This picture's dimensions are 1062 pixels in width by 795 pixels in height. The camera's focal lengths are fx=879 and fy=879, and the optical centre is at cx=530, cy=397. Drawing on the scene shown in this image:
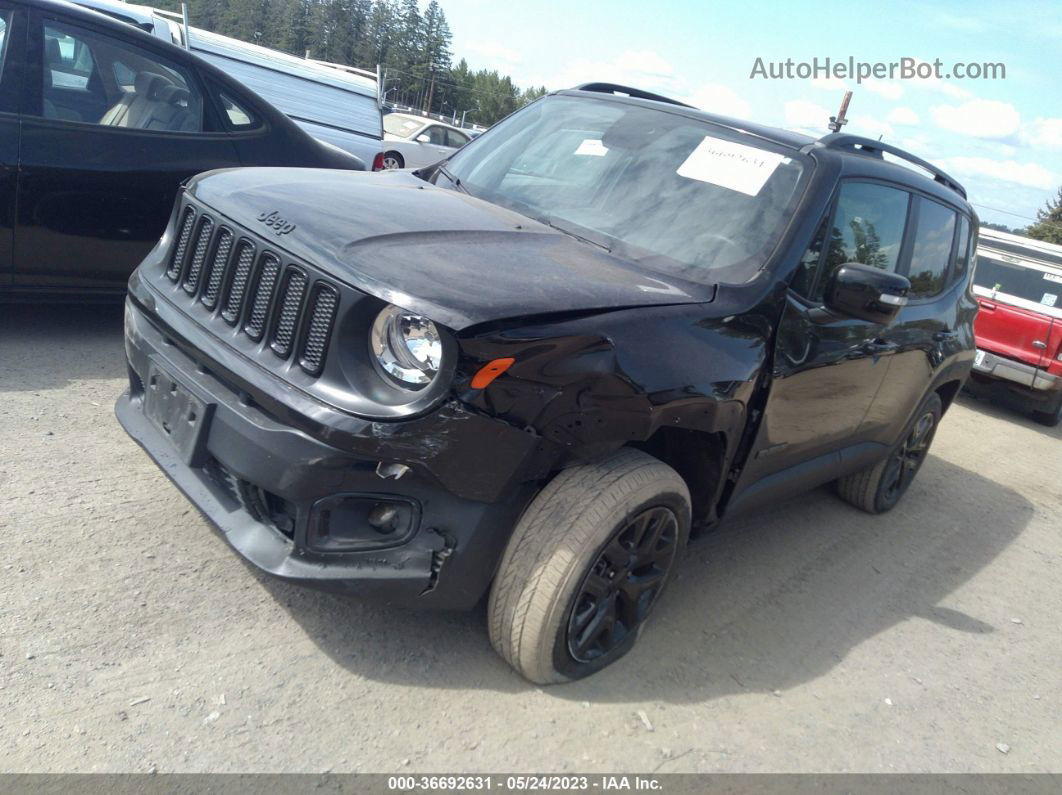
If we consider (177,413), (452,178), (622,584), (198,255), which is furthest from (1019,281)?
(177,413)

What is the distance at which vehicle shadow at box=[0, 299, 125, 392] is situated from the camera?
4.53 m

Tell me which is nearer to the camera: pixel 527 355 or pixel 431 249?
pixel 527 355

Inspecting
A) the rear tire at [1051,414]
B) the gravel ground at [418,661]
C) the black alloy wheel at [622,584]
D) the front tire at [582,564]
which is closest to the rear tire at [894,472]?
the gravel ground at [418,661]

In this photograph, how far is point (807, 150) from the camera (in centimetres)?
363

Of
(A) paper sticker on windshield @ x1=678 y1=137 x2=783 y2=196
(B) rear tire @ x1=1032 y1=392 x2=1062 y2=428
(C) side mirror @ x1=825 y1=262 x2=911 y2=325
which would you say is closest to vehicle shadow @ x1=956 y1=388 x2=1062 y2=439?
(B) rear tire @ x1=1032 y1=392 x2=1062 y2=428

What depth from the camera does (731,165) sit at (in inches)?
141

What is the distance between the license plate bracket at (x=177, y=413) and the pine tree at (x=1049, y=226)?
45100mm

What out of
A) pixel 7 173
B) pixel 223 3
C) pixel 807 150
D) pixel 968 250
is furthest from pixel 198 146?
pixel 223 3

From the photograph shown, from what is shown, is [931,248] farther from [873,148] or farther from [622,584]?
[622,584]

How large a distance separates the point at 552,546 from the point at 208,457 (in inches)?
43.7

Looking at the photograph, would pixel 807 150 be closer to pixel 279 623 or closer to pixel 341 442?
pixel 341 442

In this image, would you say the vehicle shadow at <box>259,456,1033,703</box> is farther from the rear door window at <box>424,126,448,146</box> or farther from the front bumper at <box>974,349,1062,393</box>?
the rear door window at <box>424,126,448,146</box>

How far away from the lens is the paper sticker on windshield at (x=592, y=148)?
151 inches

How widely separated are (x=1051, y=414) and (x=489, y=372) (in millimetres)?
8517
